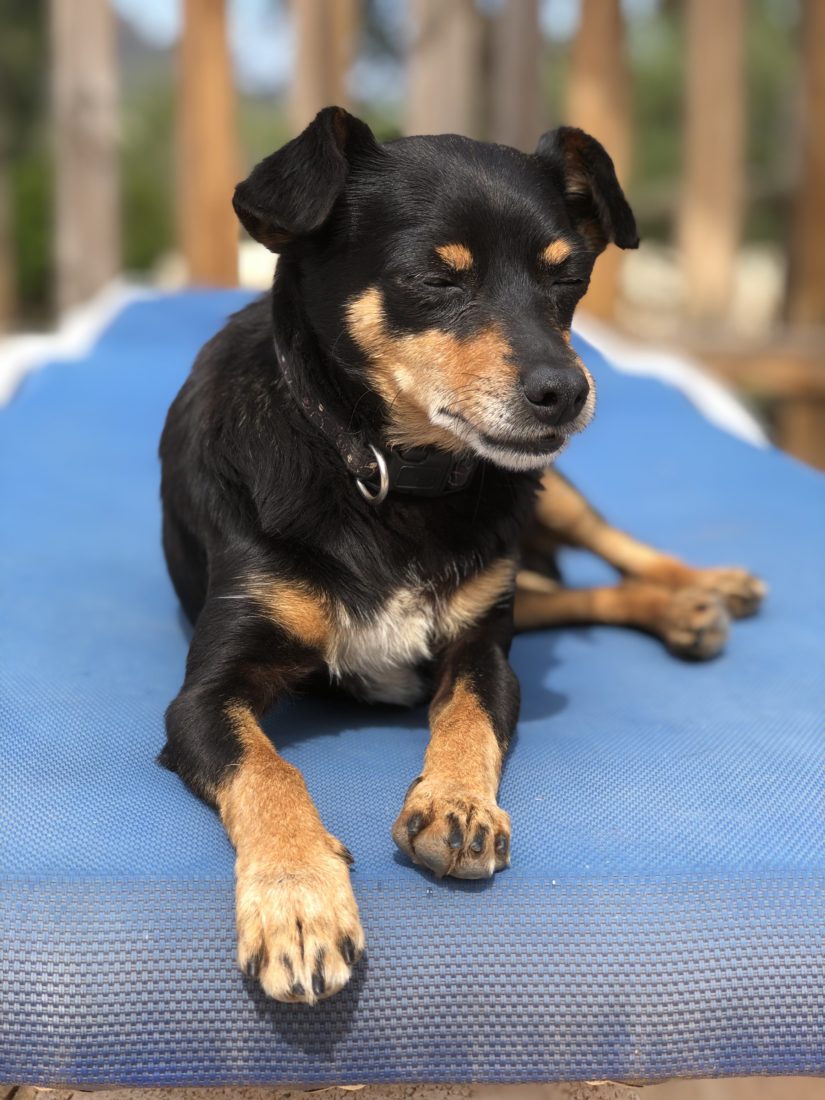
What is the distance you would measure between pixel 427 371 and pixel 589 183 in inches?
22.9

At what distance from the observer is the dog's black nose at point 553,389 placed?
193 centimetres

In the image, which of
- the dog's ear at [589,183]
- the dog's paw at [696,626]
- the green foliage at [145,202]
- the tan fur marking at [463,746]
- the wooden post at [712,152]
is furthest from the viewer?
the green foliage at [145,202]

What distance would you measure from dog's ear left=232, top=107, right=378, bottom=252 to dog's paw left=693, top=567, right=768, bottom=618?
1.46 m

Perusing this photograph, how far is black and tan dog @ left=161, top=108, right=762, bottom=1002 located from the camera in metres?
1.97

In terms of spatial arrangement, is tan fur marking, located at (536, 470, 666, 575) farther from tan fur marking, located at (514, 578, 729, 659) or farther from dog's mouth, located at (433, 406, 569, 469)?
dog's mouth, located at (433, 406, 569, 469)

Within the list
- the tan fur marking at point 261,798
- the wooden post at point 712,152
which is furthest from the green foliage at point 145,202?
the tan fur marking at point 261,798

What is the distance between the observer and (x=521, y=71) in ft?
21.5

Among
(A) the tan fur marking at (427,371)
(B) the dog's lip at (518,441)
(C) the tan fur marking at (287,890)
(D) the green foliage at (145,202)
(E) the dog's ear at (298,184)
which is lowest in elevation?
(D) the green foliage at (145,202)

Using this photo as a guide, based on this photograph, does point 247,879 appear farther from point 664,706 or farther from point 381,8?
point 381,8

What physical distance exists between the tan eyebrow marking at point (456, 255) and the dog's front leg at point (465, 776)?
0.70 metres

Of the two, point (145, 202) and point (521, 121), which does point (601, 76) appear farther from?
point (145, 202)

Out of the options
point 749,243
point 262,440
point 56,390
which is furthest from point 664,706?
point 749,243

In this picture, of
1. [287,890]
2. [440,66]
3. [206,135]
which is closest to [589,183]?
Answer: [287,890]

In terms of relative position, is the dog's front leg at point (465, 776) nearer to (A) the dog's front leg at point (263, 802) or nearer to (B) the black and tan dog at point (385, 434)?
(B) the black and tan dog at point (385, 434)
